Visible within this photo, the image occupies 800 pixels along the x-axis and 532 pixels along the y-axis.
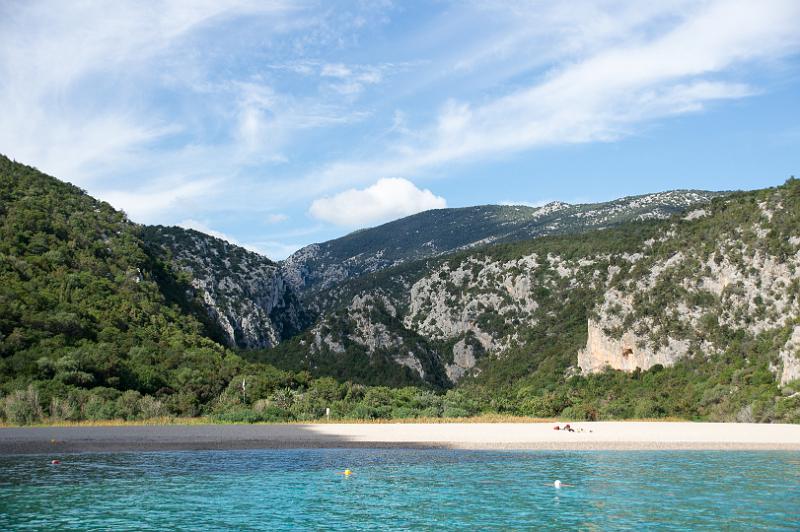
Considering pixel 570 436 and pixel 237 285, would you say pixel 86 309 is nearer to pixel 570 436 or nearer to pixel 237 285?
pixel 570 436

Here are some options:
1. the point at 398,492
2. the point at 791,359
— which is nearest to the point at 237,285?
the point at 791,359

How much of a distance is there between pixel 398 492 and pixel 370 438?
1580cm

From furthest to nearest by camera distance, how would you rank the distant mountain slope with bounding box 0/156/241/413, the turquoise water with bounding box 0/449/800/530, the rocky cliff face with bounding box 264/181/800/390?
the rocky cliff face with bounding box 264/181/800/390, the distant mountain slope with bounding box 0/156/241/413, the turquoise water with bounding box 0/449/800/530

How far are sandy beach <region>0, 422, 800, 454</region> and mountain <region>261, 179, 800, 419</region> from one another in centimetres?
2166

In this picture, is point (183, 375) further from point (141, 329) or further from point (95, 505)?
point (95, 505)

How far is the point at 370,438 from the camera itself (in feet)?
126

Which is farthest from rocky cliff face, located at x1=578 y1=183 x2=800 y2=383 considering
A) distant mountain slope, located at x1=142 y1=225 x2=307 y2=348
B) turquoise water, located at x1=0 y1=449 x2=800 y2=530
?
distant mountain slope, located at x1=142 y1=225 x2=307 y2=348

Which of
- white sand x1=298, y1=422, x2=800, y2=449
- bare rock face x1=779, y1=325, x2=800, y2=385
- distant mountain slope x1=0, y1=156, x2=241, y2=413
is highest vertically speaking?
distant mountain slope x1=0, y1=156, x2=241, y2=413

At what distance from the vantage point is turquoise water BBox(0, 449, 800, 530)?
18.8 meters

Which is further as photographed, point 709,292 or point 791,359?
point 709,292

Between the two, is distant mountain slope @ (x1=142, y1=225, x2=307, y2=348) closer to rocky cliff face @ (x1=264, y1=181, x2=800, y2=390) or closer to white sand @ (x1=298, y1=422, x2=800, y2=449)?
rocky cliff face @ (x1=264, y1=181, x2=800, y2=390)

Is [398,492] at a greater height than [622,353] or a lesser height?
lesser

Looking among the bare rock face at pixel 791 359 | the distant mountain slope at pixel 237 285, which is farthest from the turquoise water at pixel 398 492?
the distant mountain slope at pixel 237 285

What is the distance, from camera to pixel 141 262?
266 ft
